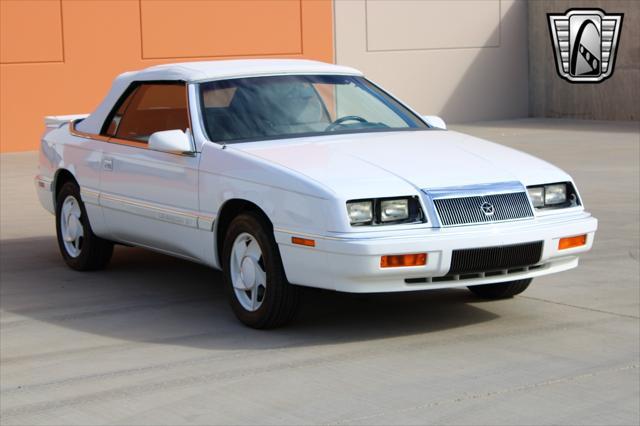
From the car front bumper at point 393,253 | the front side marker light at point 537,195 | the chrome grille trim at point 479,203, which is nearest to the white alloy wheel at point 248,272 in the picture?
the car front bumper at point 393,253

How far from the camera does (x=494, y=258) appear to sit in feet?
21.9

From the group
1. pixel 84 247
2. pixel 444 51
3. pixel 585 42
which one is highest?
pixel 585 42

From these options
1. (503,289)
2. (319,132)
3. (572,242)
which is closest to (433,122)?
(319,132)

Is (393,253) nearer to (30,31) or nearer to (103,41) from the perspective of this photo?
(30,31)

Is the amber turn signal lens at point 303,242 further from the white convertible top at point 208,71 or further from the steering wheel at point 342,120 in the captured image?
the white convertible top at point 208,71

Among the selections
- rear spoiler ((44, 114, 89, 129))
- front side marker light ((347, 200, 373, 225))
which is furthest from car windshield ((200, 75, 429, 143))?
rear spoiler ((44, 114, 89, 129))

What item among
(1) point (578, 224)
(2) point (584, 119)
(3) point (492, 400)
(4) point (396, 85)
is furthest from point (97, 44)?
(3) point (492, 400)

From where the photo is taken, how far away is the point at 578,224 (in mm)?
6992

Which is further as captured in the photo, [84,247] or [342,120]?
[84,247]

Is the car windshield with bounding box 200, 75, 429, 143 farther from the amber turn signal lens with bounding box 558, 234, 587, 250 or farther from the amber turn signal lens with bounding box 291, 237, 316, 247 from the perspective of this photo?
the amber turn signal lens with bounding box 558, 234, 587, 250

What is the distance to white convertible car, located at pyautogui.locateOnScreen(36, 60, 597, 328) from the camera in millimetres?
6508

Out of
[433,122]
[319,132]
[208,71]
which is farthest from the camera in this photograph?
[433,122]

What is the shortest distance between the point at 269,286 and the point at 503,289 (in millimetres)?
1679

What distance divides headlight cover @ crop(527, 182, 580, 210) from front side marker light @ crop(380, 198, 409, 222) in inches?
31.4
